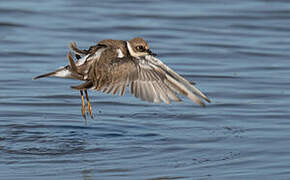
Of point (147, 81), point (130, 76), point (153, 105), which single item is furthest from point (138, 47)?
point (153, 105)

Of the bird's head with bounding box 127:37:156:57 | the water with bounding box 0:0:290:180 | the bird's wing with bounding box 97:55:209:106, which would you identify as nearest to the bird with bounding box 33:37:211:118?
the bird's wing with bounding box 97:55:209:106

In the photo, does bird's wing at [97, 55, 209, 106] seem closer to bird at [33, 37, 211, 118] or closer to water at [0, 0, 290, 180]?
bird at [33, 37, 211, 118]

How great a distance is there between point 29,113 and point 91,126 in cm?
111

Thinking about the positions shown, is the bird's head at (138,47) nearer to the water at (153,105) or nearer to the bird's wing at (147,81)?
the bird's wing at (147,81)

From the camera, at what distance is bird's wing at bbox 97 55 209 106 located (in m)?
7.59

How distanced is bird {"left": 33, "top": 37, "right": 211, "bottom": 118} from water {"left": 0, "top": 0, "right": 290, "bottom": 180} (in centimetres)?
70

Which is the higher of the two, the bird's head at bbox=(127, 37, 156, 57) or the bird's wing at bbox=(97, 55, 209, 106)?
the bird's head at bbox=(127, 37, 156, 57)

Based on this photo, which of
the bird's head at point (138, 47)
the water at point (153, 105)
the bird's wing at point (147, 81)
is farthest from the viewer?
the bird's head at point (138, 47)

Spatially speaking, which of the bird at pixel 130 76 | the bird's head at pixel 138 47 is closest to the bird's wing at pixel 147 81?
the bird at pixel 130 76

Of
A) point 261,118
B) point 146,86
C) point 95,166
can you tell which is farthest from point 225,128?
point 95,166

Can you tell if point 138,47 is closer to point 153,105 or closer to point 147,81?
point 147,81

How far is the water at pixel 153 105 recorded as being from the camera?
741 centimetres

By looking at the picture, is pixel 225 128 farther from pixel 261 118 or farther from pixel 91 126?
pixel 91 126

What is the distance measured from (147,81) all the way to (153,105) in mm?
2654
